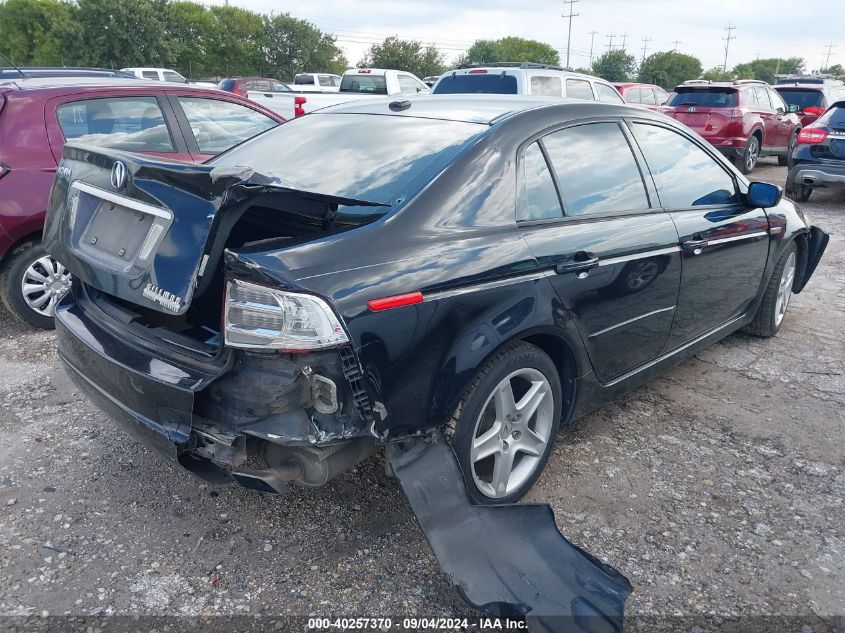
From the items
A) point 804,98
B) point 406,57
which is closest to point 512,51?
point 406,57

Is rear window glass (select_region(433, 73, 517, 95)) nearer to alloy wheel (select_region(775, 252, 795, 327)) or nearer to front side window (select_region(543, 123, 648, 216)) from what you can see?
alloy wheel (select_region(775, 252, 795, 327))

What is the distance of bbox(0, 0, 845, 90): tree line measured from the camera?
50406 mm

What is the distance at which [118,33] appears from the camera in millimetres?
49906

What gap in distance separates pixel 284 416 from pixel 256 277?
468 millimetres

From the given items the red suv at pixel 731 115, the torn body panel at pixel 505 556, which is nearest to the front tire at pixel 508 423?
the torn body panel at pixel 505 556

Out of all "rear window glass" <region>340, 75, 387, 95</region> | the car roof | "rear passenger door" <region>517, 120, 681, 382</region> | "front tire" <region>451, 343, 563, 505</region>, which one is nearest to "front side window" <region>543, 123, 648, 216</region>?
"rear passenger door" <region>517, 120, 681, 382</region>

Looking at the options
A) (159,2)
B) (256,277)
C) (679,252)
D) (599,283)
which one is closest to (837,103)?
(679,252)

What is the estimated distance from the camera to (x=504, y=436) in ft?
9.45

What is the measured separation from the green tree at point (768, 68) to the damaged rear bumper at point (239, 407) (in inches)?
3754

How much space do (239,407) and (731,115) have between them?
12.5m

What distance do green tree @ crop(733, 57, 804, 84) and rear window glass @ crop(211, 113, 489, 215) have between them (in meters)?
94.1

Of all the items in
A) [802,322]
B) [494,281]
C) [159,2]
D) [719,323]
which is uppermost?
[159,2]

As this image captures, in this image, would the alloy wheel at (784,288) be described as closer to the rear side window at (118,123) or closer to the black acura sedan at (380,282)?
the black acura sedan at (380,282)

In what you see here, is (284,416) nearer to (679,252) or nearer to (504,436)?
A: (504,436)
